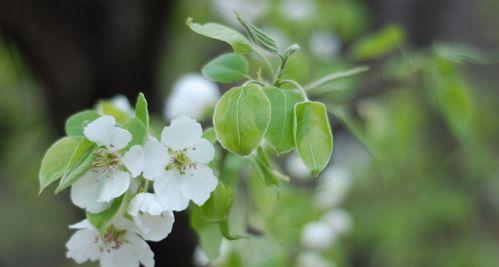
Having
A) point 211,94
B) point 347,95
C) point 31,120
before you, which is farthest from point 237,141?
point 31,120

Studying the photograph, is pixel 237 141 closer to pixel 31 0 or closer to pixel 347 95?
pixel 347 95

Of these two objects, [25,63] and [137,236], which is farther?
[25,63]

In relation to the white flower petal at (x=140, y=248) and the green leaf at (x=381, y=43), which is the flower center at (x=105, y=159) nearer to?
the white flower petal at (x=140, y=248)

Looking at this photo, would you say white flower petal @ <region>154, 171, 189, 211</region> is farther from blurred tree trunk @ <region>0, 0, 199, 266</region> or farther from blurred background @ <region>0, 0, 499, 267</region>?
blurred tree trunk @ <region>0, 0, 199, 266</region>

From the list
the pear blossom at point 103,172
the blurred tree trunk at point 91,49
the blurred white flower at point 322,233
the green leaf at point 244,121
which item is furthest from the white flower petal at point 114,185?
the blurred tree trunk at point 91,49

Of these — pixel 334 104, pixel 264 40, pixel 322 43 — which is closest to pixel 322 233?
pixel 334 104

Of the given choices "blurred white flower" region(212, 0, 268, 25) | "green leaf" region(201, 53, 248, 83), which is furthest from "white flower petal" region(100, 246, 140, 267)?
"blurred white flower" region(212, 0, 268, 25)
